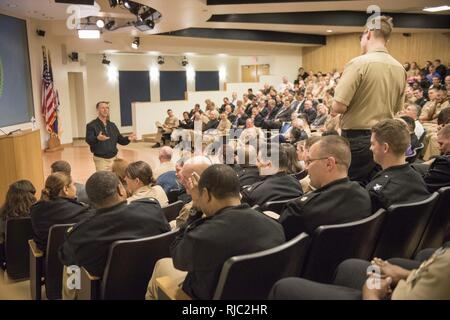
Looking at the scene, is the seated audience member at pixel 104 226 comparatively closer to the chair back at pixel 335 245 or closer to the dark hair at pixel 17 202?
the chair back at pixel 335 245

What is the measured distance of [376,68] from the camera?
283cm

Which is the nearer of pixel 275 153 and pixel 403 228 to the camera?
pixel 403 228

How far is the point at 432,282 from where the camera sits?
132 cm

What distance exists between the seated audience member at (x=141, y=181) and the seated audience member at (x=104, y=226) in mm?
803

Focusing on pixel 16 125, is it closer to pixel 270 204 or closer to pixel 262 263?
pixel 270 204

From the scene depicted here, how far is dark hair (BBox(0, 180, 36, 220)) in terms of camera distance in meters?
3.20

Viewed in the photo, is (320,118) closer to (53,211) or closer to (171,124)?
(171,124)

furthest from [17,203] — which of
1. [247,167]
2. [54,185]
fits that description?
[247,167]

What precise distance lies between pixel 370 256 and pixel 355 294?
72 cm

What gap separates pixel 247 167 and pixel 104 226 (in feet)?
6.17

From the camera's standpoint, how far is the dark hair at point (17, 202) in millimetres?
3203

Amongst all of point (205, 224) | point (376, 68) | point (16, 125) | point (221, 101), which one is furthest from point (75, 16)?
point (205, 224)

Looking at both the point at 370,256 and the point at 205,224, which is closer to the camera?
the point at 205,224

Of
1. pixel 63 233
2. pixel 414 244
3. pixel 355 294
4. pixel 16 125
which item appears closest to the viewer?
pixel 355 294
